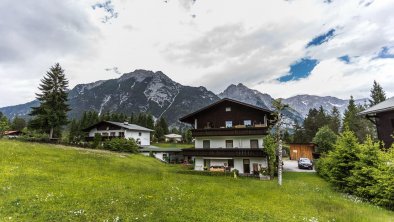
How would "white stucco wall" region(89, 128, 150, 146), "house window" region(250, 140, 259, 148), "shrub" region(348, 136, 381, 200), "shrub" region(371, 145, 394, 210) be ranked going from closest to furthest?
"shrub" region(371, 145, 394, 210) < "shrub" region(348, 136, 381, 200) < "house window" region(250, 140, 259, 148) < "white stucco wall" region(89, 128, 150, 146)

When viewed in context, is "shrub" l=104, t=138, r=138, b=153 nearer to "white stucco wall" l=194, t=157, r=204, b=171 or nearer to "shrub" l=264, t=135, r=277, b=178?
"white stucco wall" l=194, t=157, r=204, b=171

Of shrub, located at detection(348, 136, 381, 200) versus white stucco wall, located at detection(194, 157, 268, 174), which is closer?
shrub, located at detection(348, 136, 381, 200)

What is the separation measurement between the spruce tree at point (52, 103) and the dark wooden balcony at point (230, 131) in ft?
131

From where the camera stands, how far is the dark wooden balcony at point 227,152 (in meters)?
35.1

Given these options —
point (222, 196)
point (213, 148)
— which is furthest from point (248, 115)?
point (222, 196)

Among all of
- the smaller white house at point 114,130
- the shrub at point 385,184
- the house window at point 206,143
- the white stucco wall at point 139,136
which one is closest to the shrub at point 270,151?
the house window at point 206,143

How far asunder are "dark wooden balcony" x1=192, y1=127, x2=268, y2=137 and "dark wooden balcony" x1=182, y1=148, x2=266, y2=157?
271 centimetres

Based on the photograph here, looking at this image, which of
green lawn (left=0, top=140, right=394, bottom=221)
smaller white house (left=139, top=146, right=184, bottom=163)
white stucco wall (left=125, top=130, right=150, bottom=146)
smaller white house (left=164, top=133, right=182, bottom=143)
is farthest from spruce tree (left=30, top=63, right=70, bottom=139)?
smaller white house (left=164, top=133, right=182, bottom=143)

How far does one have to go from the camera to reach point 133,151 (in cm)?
5291

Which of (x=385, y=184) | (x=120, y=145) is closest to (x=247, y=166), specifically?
(x=385, y=184)

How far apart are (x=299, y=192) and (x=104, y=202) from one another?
1684cm

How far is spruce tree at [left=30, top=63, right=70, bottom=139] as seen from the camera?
5866 centimetres

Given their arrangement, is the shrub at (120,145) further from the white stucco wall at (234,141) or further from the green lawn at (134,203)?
the green lawn at (134,203)

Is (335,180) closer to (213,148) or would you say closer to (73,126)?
(213,148)
